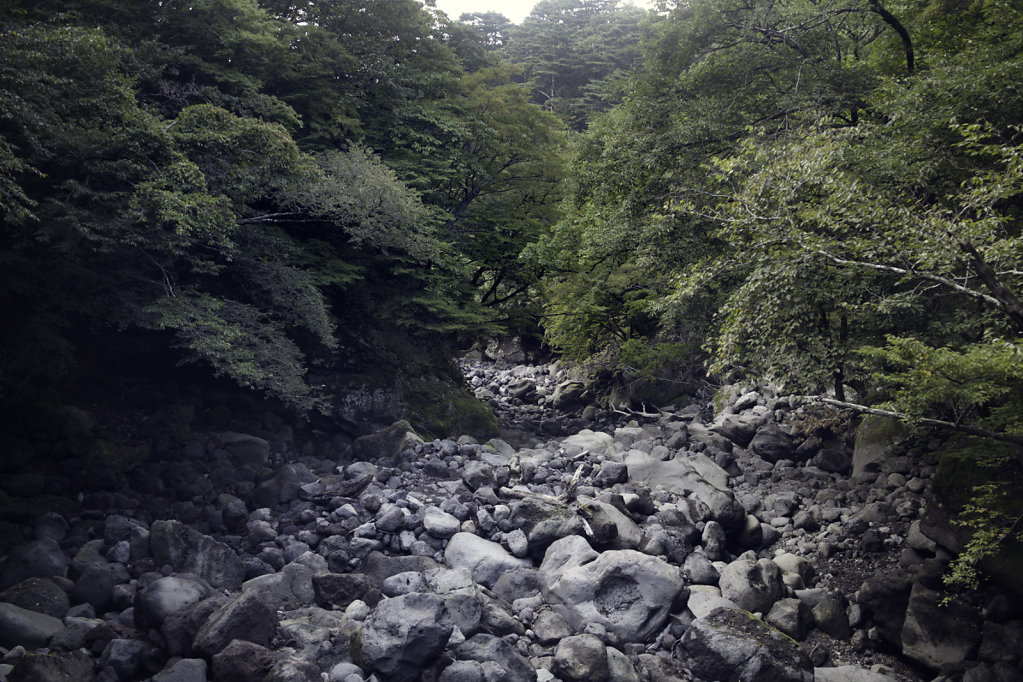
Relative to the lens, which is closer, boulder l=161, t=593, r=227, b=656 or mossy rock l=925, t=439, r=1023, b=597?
boulder l=161, t=593, r=227, b=656

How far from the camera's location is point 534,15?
2019 inches

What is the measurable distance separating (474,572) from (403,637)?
2452mm

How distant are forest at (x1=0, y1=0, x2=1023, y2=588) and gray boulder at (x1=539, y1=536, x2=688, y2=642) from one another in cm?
294

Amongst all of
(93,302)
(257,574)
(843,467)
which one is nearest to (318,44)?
(93,302)

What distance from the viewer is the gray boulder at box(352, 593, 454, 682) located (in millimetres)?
6973

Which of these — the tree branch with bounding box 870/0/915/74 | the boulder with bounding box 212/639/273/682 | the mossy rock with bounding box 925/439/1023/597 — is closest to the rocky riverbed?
the boulder with bounding box 212/639/273/682

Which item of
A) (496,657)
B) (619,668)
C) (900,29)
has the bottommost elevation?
(619,668)

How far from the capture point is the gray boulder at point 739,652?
306 inches

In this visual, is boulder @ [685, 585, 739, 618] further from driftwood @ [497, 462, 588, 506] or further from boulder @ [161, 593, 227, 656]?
boulder @ [161, 593, 227, 656]

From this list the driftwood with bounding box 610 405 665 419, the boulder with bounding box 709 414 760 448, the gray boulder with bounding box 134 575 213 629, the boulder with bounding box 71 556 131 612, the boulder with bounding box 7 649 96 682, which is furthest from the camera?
the driftwood with bounding box 610 405 665 419

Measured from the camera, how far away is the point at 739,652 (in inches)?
311

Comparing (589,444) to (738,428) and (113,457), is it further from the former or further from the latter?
(113,457)

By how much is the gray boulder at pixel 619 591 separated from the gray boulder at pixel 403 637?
2.05m

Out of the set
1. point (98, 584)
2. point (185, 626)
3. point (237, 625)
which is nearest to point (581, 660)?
point (237, 625)
